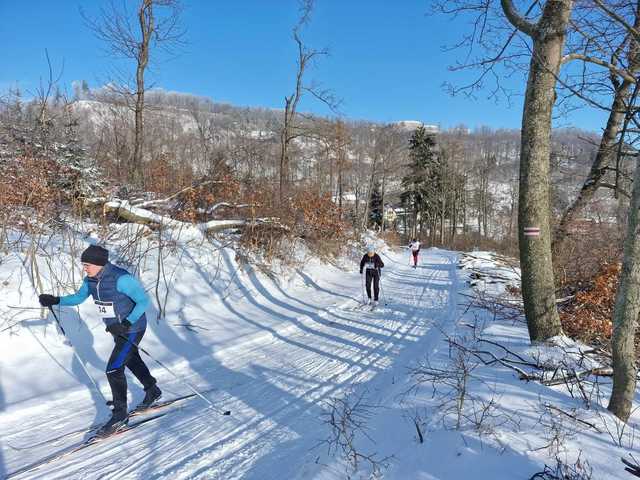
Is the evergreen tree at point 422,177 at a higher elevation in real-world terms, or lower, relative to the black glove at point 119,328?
higher

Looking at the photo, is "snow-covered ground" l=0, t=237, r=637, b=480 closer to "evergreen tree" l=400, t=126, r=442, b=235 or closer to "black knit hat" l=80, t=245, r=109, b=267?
"black knit hat" l=80, t=245, r=109, b=267

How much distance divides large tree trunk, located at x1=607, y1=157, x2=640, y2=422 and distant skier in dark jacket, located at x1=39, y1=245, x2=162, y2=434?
489cm

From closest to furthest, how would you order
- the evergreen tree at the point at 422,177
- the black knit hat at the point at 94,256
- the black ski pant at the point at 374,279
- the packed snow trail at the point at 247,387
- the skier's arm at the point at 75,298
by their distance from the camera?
the packed snow trail at the point at 247,387 → the black knit hat at the point at 94,256 → the skier's arm at the point at 75,298 → the black ski pant at the point at 374,279 → the evergreen tree at the point at 422,177

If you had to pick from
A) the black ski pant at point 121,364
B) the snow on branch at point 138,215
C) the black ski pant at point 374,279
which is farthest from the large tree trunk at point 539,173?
the snow on branch at point 138,215

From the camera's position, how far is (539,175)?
17.5 ft

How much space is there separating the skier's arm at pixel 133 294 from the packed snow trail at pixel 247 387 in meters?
1.26

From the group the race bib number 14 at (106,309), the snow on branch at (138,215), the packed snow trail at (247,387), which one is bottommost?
the packed snow trail at (247,387)

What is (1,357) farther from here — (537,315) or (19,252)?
(537,315)

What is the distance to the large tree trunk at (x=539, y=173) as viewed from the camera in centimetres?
515

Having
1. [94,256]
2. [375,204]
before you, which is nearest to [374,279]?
[94,256]

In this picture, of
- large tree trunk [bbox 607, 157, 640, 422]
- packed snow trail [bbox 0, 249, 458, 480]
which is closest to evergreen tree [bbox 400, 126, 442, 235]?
packed snow trail [bbox 0, 249, 458, 480]

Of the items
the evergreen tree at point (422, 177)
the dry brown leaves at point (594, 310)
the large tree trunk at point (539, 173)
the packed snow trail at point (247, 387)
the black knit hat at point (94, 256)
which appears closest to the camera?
the packed snow trail at point (247, 387)

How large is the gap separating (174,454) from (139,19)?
48.9ft

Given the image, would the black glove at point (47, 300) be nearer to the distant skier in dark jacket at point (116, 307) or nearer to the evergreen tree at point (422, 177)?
the distant skier in dark jacket at point (116, 307)
